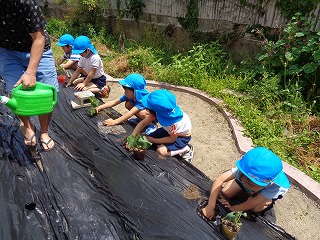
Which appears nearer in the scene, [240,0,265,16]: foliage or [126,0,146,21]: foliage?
[240,0,265,16]: foliage

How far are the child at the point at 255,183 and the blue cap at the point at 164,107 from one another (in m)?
0.91

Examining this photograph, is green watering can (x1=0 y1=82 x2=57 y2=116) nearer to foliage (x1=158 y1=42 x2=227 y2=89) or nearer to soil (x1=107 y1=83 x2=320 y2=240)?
soil (x1=107 y1=83 x2=320 y2=240)

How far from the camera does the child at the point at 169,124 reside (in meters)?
2.82

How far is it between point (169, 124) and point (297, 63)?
2.73m

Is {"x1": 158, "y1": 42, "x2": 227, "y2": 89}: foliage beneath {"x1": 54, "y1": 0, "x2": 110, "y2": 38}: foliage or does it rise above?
beneath

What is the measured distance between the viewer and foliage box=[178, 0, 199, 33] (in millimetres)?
6480

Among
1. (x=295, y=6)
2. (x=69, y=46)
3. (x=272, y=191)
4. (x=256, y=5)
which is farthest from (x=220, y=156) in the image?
(x=69, y=46)

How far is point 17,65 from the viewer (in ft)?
7.98

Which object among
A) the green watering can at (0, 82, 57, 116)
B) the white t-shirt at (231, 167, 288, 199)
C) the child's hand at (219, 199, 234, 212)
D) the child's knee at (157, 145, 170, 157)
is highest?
the green watering can at (0, 82, 57, 116)

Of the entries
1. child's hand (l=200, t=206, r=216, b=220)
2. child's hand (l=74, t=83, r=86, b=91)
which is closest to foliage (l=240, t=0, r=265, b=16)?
child's hand (l=74, t=83, r=86, b=91)

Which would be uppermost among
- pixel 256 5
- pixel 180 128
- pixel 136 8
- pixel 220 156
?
pixel 256 5

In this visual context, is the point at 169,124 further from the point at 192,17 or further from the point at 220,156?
the point at 192,17

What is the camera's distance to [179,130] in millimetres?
2984

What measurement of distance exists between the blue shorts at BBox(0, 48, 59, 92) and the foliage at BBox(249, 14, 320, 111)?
3.25m
